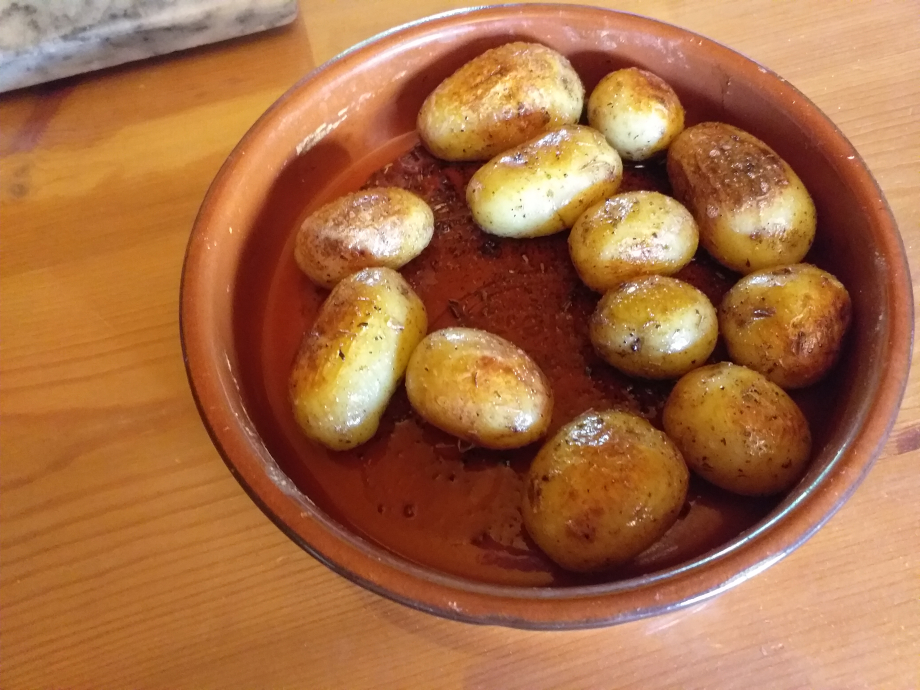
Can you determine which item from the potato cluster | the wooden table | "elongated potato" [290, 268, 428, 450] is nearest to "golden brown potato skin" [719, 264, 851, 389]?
the potato cluster

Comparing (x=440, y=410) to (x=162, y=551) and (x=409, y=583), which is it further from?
(x=162, y=551)

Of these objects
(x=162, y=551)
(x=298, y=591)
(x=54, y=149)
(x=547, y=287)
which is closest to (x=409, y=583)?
(x=298, y=591)

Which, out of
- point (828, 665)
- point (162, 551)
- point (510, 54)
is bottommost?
point (828, 665)

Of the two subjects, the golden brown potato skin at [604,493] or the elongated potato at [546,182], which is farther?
the elongated potato at [546,182]

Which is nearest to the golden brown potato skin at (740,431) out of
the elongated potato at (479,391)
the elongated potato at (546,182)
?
the elongated potato at (479,391)

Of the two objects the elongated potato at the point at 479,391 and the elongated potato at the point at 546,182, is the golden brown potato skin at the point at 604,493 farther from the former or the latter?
the elongated potato at the point at 546,182

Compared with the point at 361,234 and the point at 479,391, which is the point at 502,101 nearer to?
the point at 361,234

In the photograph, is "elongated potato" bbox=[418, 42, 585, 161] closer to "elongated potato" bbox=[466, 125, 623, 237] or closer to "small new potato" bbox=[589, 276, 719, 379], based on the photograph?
"elongated potato" bbox=[466, 125, 623, 237]
